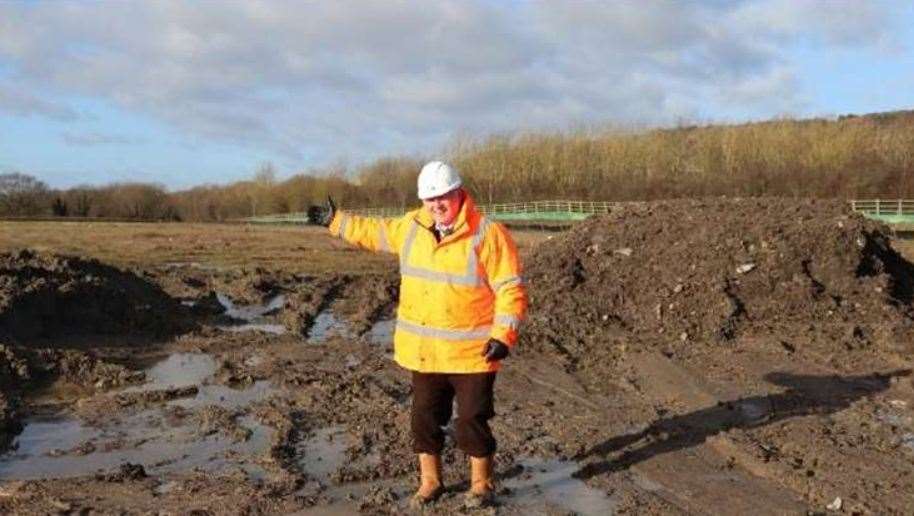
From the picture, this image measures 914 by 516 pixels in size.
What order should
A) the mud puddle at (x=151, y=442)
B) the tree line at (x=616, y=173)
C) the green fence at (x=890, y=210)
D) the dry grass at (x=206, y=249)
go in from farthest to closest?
the tree line at (x=616, y=173)
the green fence at (x=890, y=210)
the dry grass at (x=206, y=249)
the mud puddle at (x=151, y=442)

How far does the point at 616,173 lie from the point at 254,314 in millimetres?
39667

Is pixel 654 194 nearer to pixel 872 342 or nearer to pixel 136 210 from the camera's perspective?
pixel 872 342

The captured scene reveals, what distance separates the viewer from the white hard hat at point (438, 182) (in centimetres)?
522

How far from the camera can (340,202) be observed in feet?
205

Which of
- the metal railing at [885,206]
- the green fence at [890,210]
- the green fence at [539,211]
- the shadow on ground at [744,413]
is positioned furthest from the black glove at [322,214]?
the green fence at [539,211]

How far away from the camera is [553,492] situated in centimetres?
568

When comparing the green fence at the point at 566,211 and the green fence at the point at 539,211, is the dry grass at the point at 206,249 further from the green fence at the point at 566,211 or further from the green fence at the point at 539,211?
the green fence at the point at 539,211

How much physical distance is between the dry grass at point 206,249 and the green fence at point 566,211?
2785 mm

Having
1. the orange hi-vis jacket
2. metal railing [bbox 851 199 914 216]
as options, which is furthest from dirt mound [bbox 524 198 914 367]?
metal railing [bbox 851 199 914 216]

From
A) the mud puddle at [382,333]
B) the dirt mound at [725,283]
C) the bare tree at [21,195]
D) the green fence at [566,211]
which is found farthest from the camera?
the bare tree at [21,195]

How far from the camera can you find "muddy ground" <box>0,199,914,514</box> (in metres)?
5.73

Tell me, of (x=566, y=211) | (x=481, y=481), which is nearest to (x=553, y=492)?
(x=481, y=481)

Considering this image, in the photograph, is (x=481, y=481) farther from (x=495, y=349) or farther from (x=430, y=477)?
(x=495, y=349)

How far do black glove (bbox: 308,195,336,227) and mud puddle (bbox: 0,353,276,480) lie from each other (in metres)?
1.67
